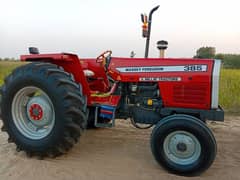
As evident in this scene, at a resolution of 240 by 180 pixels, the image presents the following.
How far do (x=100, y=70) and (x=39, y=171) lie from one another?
181cm

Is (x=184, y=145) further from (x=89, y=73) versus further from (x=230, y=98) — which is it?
(x=230, y=98)

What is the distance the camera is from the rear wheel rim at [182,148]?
3064 millimetres

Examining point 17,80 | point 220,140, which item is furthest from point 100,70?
point 220,140

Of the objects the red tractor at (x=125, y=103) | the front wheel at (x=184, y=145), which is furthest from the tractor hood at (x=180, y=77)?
the front wheel at (x=184, y=145)

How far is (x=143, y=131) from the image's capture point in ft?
16.0

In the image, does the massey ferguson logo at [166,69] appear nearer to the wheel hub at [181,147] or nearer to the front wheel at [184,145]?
the front wheel at [184,145]

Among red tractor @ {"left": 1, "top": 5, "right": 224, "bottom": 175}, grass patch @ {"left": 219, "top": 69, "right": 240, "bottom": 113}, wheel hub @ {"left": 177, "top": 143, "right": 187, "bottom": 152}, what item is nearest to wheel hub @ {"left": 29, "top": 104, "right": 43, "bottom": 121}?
red tractor @ {"left": 1, "top": 5, "right": 224, "bottom": 175}

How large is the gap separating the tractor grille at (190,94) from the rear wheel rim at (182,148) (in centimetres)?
51

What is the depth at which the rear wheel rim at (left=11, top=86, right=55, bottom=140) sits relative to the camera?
358 cm

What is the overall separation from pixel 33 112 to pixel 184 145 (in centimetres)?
198

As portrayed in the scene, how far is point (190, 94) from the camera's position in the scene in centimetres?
341

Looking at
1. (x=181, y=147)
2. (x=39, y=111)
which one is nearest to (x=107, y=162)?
(x=181, y=147)

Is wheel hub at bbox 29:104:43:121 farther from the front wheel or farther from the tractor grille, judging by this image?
the tractor grille

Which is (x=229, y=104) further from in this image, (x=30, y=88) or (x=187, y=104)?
(x=30, y=88)
